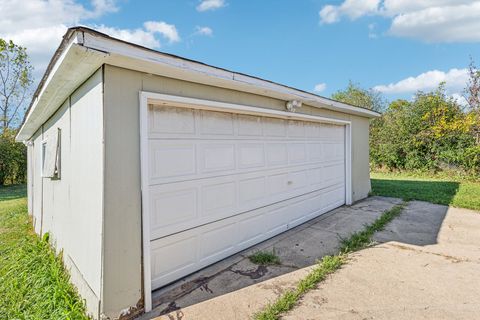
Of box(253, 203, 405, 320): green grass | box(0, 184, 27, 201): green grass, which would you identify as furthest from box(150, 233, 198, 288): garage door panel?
box(0, 184, 27, 201): green grass

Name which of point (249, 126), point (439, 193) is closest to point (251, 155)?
point (249, 126)

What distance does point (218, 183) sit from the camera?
3.91 m

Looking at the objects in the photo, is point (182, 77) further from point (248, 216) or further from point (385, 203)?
point (385, 203)

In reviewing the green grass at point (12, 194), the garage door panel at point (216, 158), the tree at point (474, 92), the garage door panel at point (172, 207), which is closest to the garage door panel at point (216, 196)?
the garage door panel at point (172, 207)

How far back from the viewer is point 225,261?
12.9ft

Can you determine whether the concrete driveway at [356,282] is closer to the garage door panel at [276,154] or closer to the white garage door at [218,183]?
the white garage door at [218,183]

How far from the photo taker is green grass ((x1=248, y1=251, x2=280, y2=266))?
12.6 feet

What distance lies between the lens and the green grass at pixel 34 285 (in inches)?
107

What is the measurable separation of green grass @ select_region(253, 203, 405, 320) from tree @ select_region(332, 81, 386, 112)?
18614mm

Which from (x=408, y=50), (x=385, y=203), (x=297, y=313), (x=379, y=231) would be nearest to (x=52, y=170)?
(x=297, y=313)

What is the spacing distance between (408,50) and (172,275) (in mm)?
18304

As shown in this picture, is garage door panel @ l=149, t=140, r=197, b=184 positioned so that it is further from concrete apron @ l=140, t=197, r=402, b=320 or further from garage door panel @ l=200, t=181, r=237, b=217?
concrete apron @ l=140, t=197, r=402, b=320

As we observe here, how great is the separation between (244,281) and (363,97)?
893 inches

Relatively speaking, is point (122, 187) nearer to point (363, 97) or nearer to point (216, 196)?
point (216, 196)
